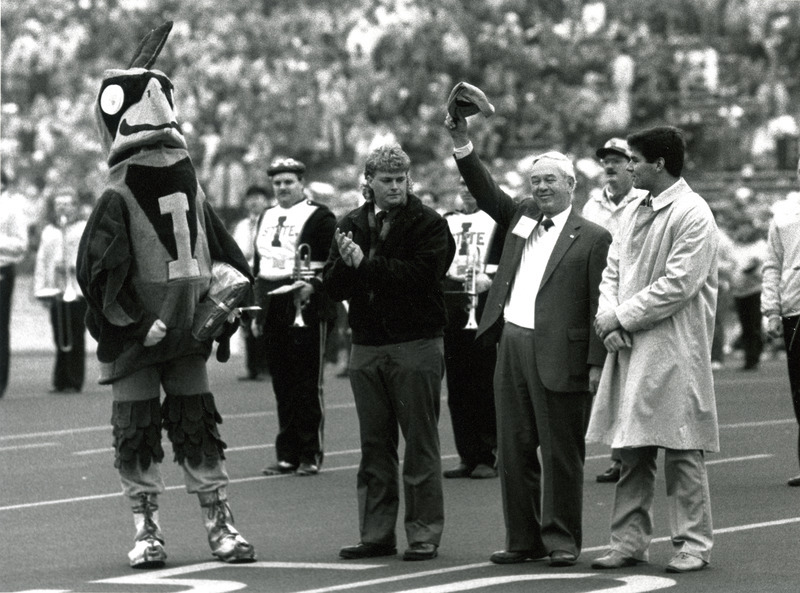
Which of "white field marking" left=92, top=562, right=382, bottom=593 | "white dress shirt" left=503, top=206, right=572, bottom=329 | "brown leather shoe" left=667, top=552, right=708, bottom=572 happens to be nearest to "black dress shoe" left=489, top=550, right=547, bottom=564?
"white field marking" left=92, top=562, right=382, bottom=593

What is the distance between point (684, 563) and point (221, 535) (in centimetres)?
218

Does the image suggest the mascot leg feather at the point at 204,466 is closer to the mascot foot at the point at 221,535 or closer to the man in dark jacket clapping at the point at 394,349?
the mascot foot at the point at 221,535

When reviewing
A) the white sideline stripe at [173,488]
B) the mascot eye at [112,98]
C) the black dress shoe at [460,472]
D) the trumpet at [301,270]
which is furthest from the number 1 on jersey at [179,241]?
the black dress shoe at [460,472]

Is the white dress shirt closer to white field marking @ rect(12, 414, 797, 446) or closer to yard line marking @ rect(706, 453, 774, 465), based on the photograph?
yard line marking @ rect(706, 453, 774, 465)

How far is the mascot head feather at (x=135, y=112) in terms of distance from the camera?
920cm

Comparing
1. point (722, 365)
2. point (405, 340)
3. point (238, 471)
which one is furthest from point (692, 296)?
point (722, 365)

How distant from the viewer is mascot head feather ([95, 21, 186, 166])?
9195mm

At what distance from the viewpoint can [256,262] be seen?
13.8 m

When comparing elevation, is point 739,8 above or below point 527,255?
above

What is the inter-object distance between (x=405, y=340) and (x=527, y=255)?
2.46ft

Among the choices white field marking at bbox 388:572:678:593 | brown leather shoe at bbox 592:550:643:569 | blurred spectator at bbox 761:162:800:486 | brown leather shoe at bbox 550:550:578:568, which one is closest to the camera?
white field marking at bbox 388:572:678:593

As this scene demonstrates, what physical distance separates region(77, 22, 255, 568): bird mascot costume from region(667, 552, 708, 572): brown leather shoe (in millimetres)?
2012

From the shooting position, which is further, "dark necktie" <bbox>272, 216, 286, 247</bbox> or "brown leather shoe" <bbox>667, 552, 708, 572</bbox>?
"dark necktie" <bbox>272, 216, 286, 247</bbox>

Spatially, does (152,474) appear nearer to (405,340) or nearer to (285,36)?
(405,340)
